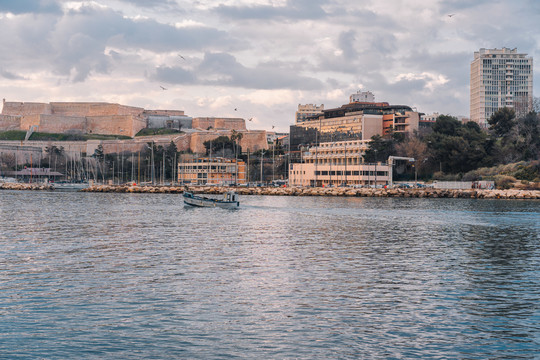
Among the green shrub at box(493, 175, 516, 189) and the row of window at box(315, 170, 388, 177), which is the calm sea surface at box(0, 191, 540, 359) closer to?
the green shrub at box(493, 175, 516, 189)

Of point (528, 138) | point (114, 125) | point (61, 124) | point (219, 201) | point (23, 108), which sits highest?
point (23, 108)

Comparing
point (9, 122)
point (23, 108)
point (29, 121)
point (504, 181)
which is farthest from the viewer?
point (23, 108)

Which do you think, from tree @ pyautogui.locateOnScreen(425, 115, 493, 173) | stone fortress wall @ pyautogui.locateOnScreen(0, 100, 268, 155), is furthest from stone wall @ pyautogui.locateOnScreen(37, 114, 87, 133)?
tree @ pyautogui.locateOnScreen(425, 115, 493, 173)

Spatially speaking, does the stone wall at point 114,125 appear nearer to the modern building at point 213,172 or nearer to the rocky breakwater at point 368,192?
the modern building at point 213,172

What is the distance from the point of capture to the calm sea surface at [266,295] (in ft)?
43.2

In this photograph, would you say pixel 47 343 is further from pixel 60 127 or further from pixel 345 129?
pixel 60 127

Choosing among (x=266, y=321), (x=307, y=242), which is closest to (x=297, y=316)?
(x=266, y=321)

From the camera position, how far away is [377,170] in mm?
94500

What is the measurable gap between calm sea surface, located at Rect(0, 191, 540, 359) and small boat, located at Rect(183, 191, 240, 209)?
1940 centimetres

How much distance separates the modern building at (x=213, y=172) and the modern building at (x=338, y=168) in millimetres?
11485

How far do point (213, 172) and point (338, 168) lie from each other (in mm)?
23978

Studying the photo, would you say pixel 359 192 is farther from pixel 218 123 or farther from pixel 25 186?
pixel 218 123

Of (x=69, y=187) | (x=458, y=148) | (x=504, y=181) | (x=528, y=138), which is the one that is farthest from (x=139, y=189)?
(x=528, y=138)

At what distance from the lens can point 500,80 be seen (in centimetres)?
18375
